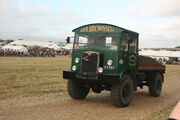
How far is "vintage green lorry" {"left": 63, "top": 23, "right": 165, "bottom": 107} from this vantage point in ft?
28.2

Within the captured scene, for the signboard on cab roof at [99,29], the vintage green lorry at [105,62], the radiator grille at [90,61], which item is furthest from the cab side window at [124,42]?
the radiator grille at [90,61]

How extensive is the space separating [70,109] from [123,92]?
1.85m

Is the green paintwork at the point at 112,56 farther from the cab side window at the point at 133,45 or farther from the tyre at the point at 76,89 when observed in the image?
the tyre at the point at 76,89

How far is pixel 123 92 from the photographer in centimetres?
895

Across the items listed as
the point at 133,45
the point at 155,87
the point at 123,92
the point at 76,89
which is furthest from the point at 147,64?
the point at 76,89

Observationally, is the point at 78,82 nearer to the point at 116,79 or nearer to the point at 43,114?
the point at 116,79

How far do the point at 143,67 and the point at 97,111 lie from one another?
3.31 meters

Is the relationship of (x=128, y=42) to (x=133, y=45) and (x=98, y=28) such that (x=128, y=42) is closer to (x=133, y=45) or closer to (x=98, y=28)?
(x=133, y=45)

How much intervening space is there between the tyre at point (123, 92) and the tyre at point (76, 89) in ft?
4.92

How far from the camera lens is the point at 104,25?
904cm

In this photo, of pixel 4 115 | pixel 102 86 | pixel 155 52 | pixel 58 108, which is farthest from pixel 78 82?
pixel 155 52

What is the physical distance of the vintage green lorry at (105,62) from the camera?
8609mm

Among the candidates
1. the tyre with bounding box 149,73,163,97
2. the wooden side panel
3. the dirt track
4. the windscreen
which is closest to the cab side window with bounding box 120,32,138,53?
the windscreen

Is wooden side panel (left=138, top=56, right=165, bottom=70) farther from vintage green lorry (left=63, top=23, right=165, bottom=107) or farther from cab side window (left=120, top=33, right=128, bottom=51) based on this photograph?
cab side window (left=120, top=33, right=128, bottom=51)
